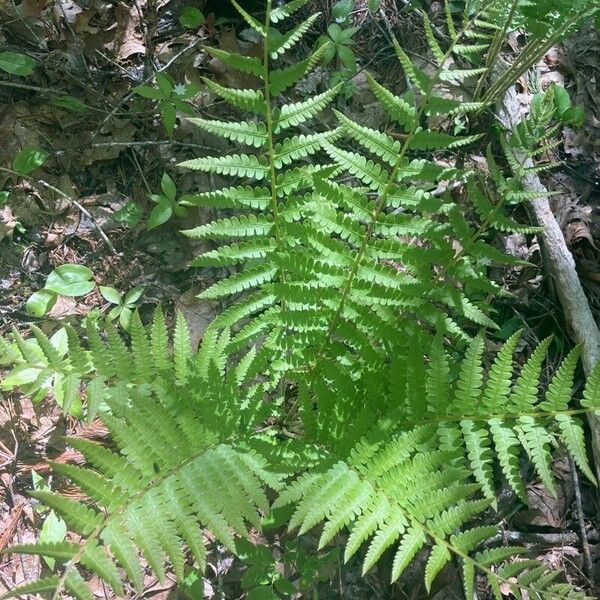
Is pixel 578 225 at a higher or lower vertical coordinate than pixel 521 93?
lower

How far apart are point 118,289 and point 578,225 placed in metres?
2.16

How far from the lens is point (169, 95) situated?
262cm

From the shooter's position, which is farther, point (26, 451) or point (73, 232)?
point (73, 232)

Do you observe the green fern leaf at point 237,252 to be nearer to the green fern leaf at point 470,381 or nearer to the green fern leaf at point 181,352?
the green fern leaf at point 181,352

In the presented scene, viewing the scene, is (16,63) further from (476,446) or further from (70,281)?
(476,446)

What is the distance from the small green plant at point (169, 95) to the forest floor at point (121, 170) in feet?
0.46

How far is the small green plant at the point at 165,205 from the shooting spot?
2.60 meters

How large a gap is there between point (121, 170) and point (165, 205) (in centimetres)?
38

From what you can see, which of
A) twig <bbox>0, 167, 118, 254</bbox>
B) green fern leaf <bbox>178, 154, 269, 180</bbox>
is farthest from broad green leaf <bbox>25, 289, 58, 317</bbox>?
green fern leaf <bbox>178, 154, 269, 180</bbox>

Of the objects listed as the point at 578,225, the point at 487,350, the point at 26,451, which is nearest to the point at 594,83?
the point at 578,225

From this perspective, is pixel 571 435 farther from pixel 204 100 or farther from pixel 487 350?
pixel 204 100

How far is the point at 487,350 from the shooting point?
2693 mm

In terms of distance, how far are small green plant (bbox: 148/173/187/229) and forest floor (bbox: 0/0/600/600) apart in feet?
0.40

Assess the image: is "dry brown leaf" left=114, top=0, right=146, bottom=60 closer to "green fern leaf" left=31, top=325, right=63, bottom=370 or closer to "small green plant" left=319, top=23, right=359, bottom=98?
"small green plant" left=319, top=23, right=359, bottom=98
